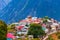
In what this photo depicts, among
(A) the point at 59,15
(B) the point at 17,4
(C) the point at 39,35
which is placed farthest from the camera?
(B) the point at 17,4

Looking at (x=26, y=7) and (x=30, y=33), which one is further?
(x=26, y=7)

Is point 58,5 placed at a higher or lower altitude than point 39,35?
higher

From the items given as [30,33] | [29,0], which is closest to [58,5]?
[29,0]

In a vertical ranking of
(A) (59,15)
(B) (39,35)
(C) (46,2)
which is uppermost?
(C) (46,2)

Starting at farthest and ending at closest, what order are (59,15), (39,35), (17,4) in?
(17,4) → (59,15) → (39,35)

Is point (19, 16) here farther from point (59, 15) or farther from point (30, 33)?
point (30, 33)

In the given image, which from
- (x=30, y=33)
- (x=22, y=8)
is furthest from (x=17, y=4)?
(x=30, y=33)

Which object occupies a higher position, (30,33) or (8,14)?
(8,14)

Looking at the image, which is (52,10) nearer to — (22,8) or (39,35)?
(22,8)

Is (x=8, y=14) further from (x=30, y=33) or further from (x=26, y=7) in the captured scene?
(x=30, y=33)
